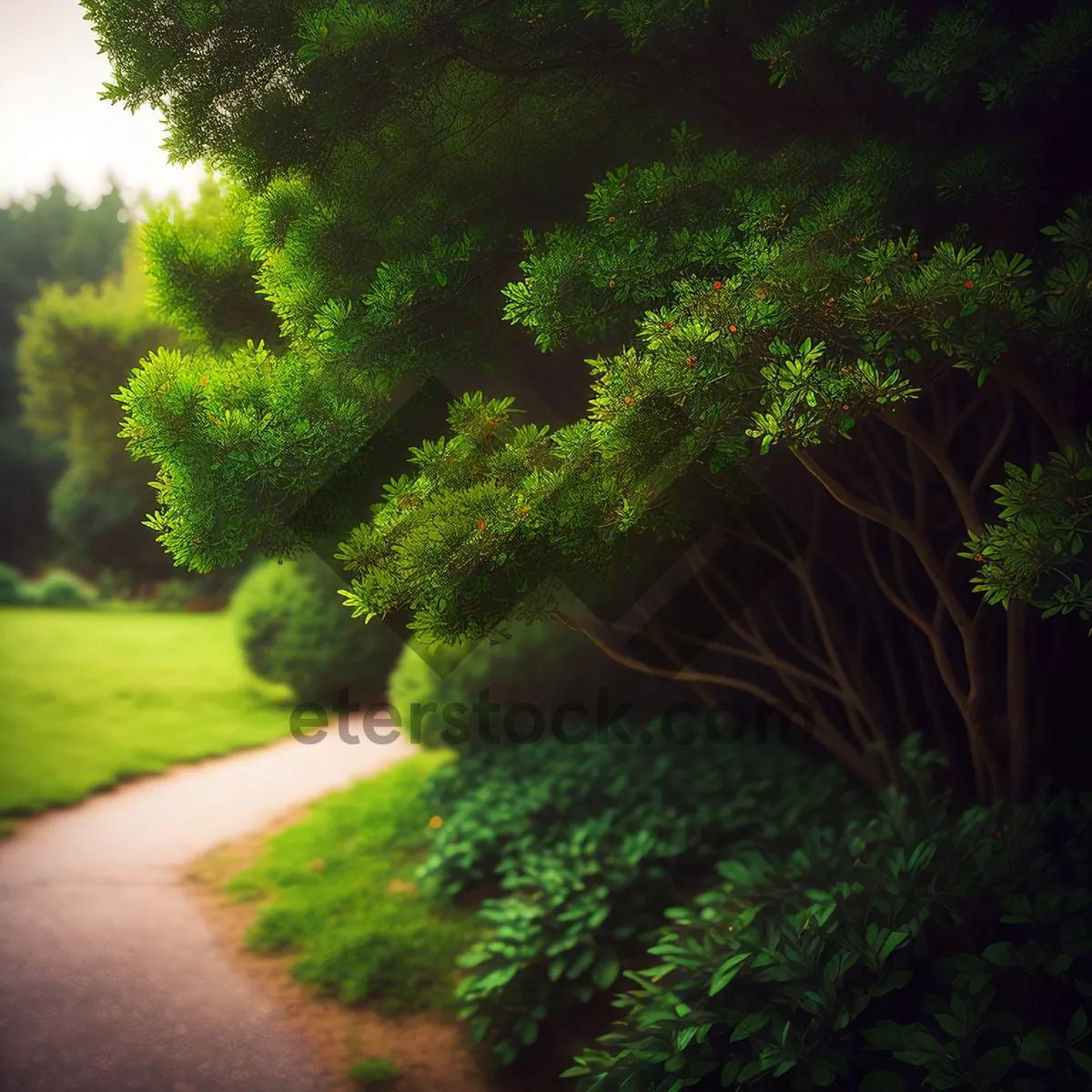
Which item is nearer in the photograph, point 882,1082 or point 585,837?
point 882,1082

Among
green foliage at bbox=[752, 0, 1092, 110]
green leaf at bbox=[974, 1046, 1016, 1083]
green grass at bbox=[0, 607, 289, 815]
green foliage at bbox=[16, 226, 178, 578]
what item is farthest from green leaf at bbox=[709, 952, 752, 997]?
green foliage at bbox=[16, 226, 178, 578]

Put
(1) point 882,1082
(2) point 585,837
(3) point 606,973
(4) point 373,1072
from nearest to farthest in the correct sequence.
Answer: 1. (1) point 882,1082
2. (4) point 373,1072
3. (3) point 606,973
4. (2) point 585,837

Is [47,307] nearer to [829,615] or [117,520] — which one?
[117,520]

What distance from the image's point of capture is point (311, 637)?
32.6 feet

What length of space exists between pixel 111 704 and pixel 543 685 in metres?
6.46

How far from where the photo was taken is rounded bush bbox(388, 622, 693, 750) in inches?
248

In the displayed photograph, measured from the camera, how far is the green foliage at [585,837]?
4.26 m

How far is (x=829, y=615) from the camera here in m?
4.57

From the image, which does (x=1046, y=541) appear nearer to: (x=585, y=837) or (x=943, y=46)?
(x=943, y=46)

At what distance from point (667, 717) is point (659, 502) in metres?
3.48

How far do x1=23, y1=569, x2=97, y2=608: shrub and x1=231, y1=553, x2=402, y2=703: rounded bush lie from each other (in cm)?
911

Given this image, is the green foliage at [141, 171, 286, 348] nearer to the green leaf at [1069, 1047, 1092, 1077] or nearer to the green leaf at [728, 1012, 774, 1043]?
the green leaf at [728, 1012, 774, 1043]

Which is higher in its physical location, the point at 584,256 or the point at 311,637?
the point at 584,256

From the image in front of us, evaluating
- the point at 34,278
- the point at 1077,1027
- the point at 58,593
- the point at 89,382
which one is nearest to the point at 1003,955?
the point at 1077,1027
